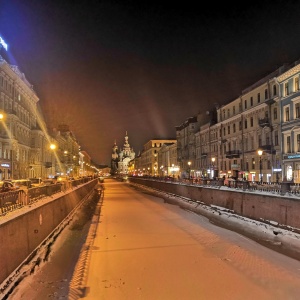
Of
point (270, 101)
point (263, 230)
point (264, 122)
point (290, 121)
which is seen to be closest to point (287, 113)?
point (290, 121)

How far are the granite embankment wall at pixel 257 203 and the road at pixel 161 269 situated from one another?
254 centimetres

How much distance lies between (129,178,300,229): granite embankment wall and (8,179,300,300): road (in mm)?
2536

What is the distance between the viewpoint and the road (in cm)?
1090

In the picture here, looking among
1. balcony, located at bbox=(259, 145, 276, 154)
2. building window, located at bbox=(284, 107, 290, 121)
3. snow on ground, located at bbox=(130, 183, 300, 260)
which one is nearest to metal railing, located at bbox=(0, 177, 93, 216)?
snow on ground, located at bbox=(130, 183, 300, 260)

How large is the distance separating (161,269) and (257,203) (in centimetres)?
1340

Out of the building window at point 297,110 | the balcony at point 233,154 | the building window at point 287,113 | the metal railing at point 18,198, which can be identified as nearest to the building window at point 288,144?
the building window at point 287,113

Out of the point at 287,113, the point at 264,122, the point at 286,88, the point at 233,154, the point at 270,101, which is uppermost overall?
the point at 286,88

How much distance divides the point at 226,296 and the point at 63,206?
18.6 m

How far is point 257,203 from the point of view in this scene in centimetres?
2547

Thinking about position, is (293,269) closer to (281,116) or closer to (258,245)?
(258,245)

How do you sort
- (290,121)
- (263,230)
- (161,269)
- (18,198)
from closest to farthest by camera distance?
1. (161,269)
2. (18,198)
3. (263,230)
4. (290,121)

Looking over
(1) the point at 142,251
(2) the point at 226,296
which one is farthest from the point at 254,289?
(1) the point at 142,251

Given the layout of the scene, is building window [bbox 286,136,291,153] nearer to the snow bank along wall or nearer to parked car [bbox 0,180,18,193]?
parked car [bbox 0,180,18,193]

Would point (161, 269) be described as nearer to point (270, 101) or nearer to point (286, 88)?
point (286, 88)
